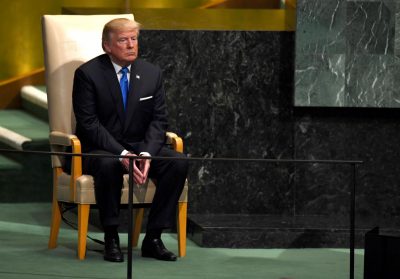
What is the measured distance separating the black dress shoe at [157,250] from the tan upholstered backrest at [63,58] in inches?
29.3

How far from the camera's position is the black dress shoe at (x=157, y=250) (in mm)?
6121

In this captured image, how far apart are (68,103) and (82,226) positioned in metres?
0.73

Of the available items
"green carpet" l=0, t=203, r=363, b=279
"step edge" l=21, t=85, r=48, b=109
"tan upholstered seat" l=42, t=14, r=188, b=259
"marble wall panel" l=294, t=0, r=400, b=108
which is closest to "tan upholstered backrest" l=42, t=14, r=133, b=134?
"tan upholstered seat" l=42, t=14, r=188, b=259

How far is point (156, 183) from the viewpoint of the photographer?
20.0 ft

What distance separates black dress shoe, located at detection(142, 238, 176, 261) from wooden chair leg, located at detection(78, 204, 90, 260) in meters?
0.30

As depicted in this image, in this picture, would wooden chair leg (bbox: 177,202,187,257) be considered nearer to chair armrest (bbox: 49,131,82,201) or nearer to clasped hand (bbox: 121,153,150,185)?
clasped hand (bbox: 121,153,150,185)

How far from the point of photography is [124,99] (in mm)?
6281

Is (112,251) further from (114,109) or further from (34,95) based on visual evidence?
(34,95)

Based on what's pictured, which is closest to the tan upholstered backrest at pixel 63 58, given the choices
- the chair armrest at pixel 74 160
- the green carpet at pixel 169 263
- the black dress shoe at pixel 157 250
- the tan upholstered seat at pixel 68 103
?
the tan upholstered seat at pixel 68 103

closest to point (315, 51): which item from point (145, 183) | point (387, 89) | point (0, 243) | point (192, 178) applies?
point (387, 89)

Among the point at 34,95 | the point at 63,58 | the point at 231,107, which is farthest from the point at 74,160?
the point at 34,95

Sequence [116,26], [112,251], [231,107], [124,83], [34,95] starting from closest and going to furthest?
1. [112,251]
2. [116,26]
3. [124,83]
4. [231,107]
5. [34,95]

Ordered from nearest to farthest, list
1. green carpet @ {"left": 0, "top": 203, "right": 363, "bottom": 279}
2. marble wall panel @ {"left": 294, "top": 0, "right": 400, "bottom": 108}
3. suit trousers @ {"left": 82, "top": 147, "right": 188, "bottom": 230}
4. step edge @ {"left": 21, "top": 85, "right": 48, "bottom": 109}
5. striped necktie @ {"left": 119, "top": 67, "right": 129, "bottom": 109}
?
green carpet @ {"left": 0, "top": 203, "right": 363, "bottom": 279} → suit trousers @ {"left": 82, "top": 147, "right": 188, "bottom": 230} → striped necktie @ {"left": 119, "top": 67, "right": 129, "bottom": 109} → marble wall panel @ {"left": 294, "top": 0, "right": 400, "bottom": 108} → step edge @ {"left": 21, "top": 85, "right": 48, "bottom": 109}

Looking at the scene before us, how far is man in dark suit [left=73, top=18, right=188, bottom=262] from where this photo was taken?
6020 millimetres
